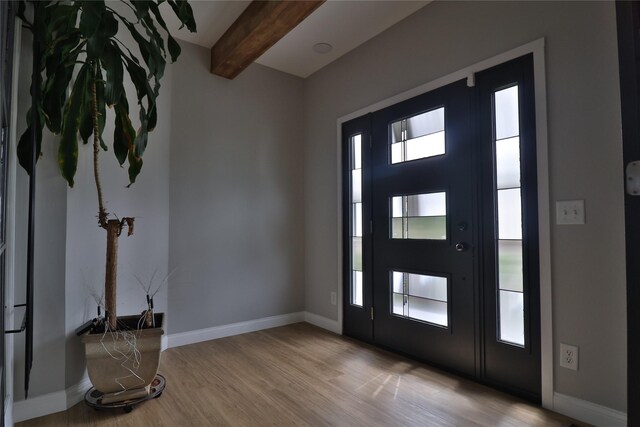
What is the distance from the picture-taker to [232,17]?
2.74 meters

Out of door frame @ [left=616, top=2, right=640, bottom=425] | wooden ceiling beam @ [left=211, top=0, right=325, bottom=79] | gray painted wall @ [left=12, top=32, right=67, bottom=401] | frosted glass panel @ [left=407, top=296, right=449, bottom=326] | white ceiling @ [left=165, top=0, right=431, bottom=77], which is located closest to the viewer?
door frame @ [left=616, top=2, right=640, bottom=425]

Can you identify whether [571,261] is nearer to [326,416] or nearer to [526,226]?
[526,226]

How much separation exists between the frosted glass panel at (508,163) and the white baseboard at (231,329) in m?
2.39

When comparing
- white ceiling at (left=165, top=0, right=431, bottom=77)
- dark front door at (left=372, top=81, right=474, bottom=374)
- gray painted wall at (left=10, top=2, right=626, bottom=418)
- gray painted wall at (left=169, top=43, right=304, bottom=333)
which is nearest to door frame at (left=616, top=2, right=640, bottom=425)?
gray painted wall at (left=10, top=2, right=626, bottom=418)

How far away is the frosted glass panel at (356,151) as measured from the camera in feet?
10.4

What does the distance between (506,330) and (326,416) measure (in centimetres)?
120

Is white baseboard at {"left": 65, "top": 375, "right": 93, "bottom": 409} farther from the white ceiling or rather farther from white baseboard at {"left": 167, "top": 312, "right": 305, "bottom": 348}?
the white ceiling

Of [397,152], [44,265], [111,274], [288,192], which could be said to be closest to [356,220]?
[397,152]

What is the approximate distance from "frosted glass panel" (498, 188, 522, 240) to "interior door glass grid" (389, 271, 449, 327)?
1.76 ft

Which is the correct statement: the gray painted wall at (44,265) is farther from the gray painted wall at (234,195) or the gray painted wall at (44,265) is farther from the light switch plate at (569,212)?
the light switch plate at (569,212)

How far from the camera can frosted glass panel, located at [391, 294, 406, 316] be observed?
2.72m

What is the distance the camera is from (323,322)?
3.43 m

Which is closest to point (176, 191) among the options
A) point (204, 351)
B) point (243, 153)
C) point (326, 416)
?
point (243, 153)

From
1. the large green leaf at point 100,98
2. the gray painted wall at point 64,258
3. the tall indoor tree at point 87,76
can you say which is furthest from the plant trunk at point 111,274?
the large green leaf at point 100,98
